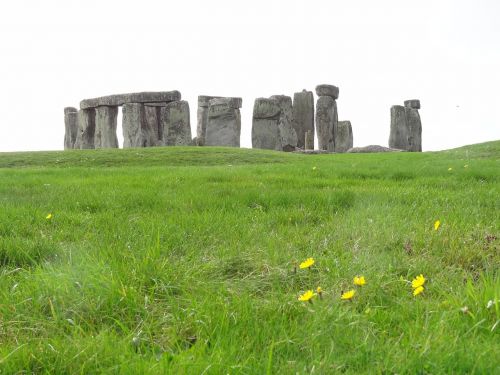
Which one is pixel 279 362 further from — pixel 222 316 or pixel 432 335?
pixel 432 335

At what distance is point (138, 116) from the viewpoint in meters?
24.8

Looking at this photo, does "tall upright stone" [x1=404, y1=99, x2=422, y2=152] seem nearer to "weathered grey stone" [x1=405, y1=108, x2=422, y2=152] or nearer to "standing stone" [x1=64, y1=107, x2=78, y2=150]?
"weathered grey stone" [x1=405, y1=108, x2=422, y2=152]

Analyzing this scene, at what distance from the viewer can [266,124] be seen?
25.3 metres

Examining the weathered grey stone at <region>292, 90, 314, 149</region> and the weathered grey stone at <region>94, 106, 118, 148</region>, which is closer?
the weathered grey stone at <region>94, 106, 118, 148</region>

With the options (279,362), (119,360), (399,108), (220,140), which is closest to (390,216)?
(279,362)

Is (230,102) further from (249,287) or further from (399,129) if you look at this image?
(249,287)

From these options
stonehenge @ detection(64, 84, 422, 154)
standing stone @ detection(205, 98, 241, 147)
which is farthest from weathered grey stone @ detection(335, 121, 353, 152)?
standing stone @ detection(205, 98, 241, 147)

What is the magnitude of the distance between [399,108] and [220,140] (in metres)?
10.1

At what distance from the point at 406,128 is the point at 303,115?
552 cm

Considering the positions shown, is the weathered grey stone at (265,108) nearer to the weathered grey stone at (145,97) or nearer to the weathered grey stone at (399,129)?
the weathered grey stone at (145,97)

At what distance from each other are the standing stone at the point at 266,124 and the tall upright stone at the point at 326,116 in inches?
103

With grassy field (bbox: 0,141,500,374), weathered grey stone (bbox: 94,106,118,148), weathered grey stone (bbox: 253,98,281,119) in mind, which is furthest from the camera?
weathered grey stone (bbox: 94,106,118,148)

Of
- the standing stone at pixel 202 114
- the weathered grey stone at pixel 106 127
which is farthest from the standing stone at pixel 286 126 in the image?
the weathered grey stone at pixel 106 127

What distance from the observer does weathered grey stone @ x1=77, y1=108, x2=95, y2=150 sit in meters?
27.3
